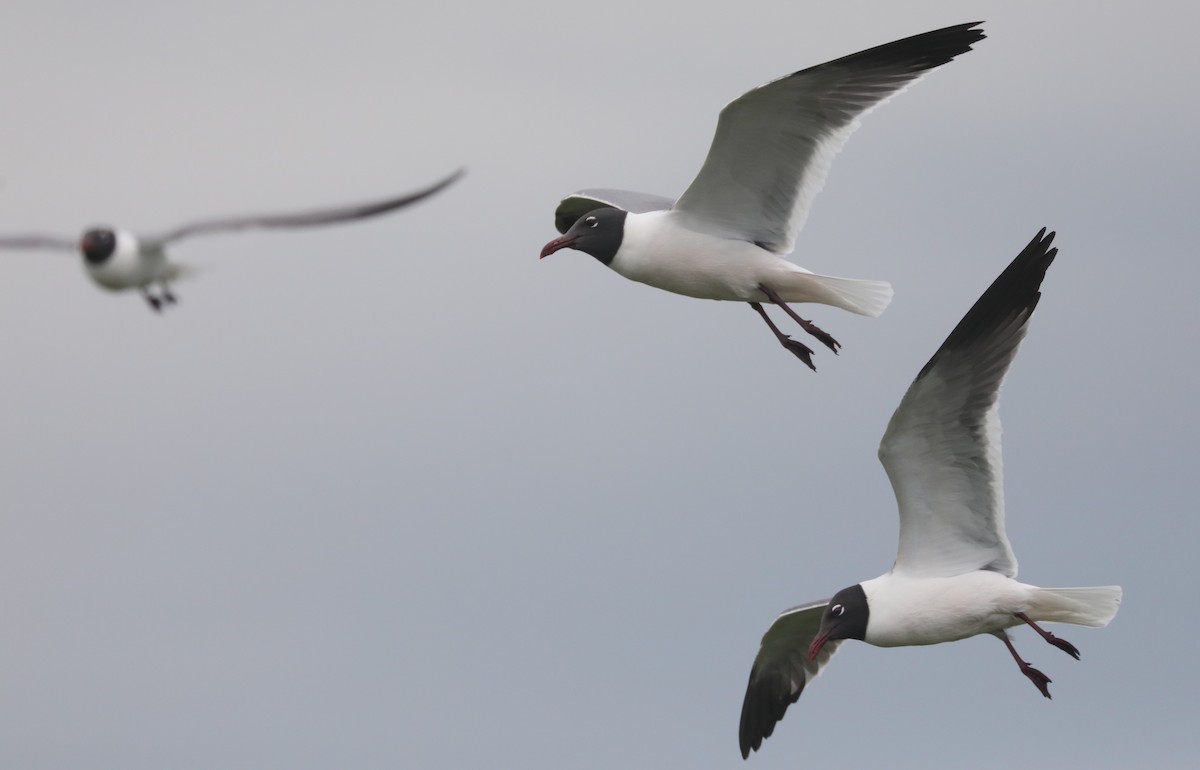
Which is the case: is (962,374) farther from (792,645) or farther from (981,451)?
(792,645)

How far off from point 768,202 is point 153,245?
4.75m

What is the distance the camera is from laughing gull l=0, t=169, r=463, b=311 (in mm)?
13055

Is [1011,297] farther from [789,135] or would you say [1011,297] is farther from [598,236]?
[598,236]

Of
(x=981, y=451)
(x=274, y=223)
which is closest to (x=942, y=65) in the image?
(x=981, y=451)

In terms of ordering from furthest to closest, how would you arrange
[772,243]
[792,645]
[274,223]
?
1. [792,645]
2. [772,243]
3. [274,223]

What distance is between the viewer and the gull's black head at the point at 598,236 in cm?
1482

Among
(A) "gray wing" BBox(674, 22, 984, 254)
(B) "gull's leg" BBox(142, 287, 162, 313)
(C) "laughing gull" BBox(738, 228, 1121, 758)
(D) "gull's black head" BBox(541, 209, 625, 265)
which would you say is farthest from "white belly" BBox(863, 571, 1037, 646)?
(B) "gull's leg" BBox(142, 287, 162, 313)

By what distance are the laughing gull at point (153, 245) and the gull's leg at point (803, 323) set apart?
280 centimetres

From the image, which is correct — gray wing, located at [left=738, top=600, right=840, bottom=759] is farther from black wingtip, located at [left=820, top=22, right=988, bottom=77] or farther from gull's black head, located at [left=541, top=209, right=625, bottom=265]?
black wingtip, located at [left=820, top=22, right=988, bottom=77]

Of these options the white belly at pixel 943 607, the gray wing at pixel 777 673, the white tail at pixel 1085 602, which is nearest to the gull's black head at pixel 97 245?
the white belly at pixel 943 607

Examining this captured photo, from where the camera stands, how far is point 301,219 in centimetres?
1316

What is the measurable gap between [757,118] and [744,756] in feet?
20.6

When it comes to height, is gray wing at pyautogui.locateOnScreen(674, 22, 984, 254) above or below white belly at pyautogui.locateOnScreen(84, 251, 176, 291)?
above

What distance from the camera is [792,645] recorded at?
54.9 ft
